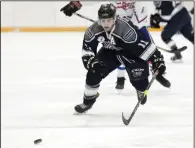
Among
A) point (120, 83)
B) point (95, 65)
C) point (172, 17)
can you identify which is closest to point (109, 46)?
point (95, 65)

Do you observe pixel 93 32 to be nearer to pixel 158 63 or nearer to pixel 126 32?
pixel 126 32

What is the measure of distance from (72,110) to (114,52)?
51cm

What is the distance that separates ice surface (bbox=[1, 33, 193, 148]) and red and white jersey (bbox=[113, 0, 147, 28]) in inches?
23.0

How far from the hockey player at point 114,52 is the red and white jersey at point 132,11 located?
0.87 m

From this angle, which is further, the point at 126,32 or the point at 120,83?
the point at 120,83

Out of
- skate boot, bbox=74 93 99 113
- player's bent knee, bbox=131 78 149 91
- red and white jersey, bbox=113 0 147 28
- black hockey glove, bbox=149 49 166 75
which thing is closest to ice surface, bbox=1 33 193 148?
skate boot, bbox=74 93 99 113

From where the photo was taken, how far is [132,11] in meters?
4.57

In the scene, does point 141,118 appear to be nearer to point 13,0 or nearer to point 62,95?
point 62,95

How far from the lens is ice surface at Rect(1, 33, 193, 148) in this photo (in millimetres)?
2971

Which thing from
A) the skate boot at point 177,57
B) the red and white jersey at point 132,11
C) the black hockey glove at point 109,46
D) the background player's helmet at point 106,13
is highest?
the background player's helmet at point 106,13

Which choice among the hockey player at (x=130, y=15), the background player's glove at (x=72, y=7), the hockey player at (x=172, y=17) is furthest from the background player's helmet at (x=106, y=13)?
the hockey player at (x=172, y=17)

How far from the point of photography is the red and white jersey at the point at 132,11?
4.51 meters

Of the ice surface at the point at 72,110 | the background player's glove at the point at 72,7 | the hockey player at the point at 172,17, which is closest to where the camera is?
the ice surface at the point at 72,110

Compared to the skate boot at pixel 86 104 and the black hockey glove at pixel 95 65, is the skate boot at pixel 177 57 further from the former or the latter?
the black hockey glove at pixel 95 65
